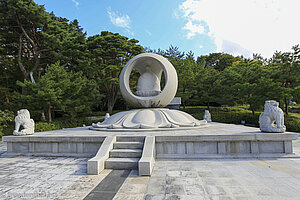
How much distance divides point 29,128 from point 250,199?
7.07 metres

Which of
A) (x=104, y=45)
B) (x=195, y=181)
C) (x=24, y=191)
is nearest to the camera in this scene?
(x=24, y=191)

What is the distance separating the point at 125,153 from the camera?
4.67 meters

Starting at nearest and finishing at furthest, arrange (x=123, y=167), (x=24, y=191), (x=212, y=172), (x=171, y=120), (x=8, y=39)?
(x=24, y=191), (x=212, y=172), (x=123, y=167), (x=171, y=120), (x=8, y=39)

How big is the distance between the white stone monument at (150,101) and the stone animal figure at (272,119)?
8.27 feet

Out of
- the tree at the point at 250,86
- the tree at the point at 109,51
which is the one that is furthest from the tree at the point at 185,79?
the tree at the point at 109,51

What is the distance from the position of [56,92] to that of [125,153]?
32.8 ft

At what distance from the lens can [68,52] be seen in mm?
15195

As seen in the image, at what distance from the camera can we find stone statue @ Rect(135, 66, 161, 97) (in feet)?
28.4

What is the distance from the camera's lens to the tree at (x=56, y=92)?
12.1 m

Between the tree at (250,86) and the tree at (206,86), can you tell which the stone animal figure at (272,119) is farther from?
the tree at (206,86)

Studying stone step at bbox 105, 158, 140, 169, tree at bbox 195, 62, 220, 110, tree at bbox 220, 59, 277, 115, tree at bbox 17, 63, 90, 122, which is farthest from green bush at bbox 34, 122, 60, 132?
tree at bbox 220, 59, 277, 115

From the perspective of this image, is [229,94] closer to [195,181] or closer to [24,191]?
[195,181]

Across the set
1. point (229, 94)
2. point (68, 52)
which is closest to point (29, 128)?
point (68, 52)

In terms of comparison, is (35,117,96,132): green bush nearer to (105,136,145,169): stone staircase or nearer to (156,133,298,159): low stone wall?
(105,136,145,169): stone staircase
